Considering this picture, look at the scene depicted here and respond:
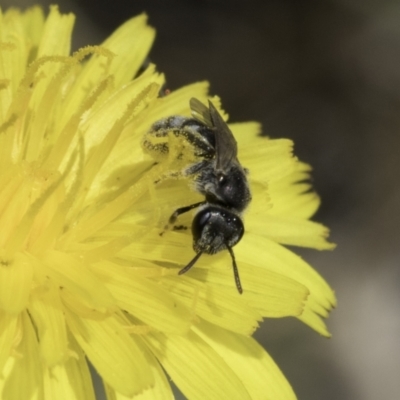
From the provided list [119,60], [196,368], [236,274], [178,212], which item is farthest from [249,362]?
[119,60]

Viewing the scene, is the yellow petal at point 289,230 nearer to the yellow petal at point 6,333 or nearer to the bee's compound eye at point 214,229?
the bee's compound eye at point 214,229

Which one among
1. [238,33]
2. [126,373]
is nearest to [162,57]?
[238,33]

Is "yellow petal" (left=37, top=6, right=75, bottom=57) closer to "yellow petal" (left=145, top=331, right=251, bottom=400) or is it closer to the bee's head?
the bee's head

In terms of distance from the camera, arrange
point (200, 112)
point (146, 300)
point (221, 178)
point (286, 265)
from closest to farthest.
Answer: point (146, 300) < point (221, 178) < point (200, 112) < point (286, 265)

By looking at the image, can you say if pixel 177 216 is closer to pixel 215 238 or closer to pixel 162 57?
pixel 215 238

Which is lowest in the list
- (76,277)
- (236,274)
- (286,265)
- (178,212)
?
(76,277)

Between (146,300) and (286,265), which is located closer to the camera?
(146,300)

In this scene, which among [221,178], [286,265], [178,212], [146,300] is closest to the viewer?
[146,300]

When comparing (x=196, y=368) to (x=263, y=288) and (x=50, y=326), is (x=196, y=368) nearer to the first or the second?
(x=263, y=288)

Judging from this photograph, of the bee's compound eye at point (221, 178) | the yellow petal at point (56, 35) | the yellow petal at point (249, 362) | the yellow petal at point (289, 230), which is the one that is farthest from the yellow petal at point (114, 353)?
the yellow petal at point (56, 35)
